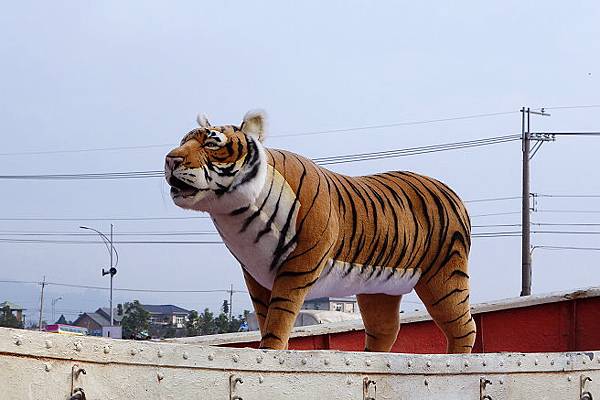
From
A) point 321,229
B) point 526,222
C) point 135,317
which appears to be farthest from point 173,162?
point 135,317

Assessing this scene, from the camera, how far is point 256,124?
4988 mm

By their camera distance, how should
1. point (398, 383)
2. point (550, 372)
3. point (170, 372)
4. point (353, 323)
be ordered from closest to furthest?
point (170, 372) < point (398, 383) < point (550, 372) < point (353, 323)

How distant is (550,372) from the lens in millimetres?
5164

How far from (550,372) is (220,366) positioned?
2.20m

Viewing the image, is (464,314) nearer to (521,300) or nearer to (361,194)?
(361,194)

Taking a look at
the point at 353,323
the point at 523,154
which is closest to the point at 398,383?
the point at 353,323

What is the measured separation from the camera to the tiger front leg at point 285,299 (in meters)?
4.80

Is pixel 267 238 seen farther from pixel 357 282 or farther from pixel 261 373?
pixel 261 373

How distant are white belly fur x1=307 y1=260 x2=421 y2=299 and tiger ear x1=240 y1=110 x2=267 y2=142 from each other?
31.1 inches

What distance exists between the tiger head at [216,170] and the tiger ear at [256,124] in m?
0.10

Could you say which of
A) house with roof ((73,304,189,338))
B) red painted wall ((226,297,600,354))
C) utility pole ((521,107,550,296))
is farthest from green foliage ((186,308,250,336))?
red painted wall ((226,297,600,354))

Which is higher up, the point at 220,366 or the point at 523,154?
the point at 523,154

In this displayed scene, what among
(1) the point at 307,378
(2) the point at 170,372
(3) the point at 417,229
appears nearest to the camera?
(2) the point at 170,372

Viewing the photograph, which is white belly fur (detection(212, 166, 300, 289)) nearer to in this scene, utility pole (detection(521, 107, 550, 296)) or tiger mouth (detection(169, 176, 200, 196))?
tiger mouth (detection(169, 176, 200, 196))
